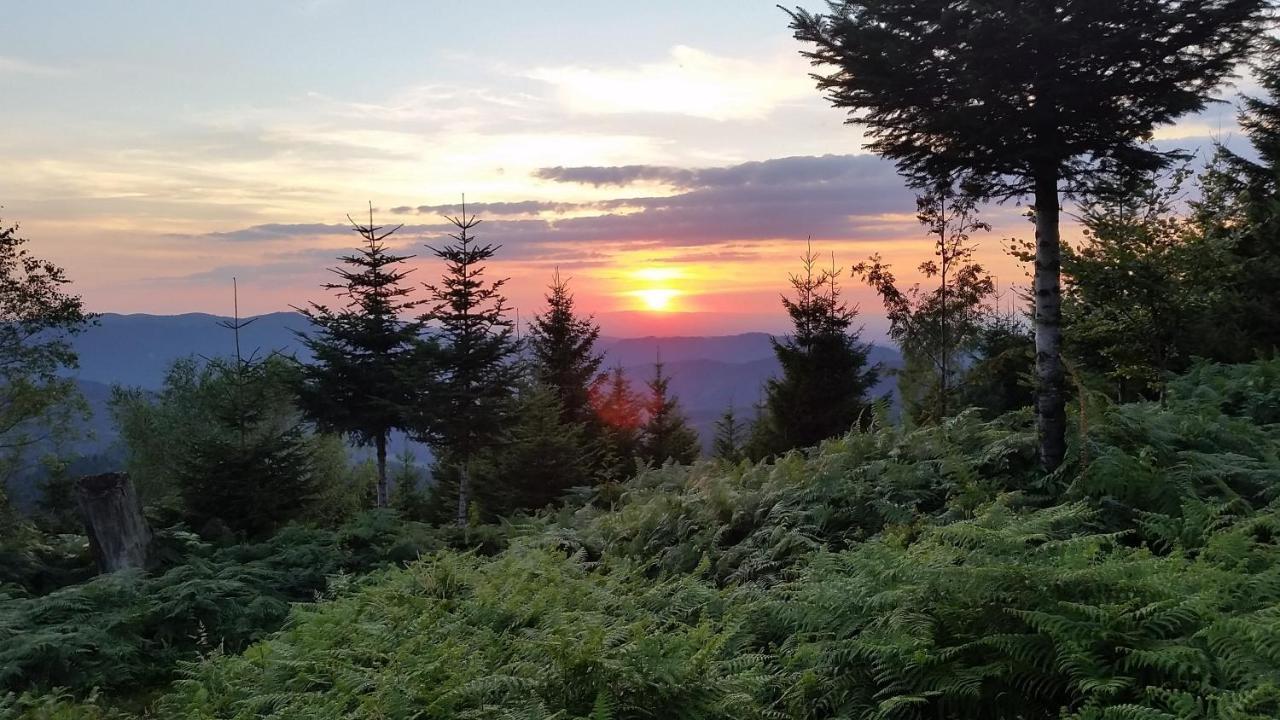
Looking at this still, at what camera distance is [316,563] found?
11289mm

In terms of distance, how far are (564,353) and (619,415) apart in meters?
4.04

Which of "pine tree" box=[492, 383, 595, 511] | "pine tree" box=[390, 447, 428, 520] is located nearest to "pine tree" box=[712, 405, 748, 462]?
"pine tree" box=[492, 383, 595, 511]

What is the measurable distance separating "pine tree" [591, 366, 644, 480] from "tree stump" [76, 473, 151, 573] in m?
18.0

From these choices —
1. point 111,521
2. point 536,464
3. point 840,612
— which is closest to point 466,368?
point 536,464

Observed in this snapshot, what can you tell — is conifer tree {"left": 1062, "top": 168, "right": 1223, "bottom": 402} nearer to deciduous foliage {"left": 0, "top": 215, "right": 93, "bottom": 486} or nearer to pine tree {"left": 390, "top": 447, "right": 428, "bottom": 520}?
pine tree {"left": 390, "top": 447, "right": 428, "bottom": 520}

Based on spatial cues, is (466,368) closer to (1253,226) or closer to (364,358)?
(364,358)

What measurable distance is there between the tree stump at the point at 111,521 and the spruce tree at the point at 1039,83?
39.8ft

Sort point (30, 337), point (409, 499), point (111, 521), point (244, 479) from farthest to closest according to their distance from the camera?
point (409, 499) < point (30, 337) < point (244, 479) < point (111, 521)

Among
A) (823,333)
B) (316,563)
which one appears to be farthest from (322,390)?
(823,333)

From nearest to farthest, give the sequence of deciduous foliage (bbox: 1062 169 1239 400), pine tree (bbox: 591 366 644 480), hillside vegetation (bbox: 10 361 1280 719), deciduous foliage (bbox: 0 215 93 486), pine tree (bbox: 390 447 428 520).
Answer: hillside vegetation (bbox: 10 361 1280 719), deciduous foliage (bbox: 1062 169 1239 400), deciduous foliage (bbox: 0 215 93 486), pine tree (bbox: 390 447 428 520), pine tree (bbox: 591 366 644 480)

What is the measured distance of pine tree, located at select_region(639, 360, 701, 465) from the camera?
106 ft

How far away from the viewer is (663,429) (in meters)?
33.0

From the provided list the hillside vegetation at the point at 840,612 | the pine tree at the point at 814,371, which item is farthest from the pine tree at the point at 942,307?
the hillside vegetation at the point at 840,612

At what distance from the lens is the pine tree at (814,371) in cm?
2536
